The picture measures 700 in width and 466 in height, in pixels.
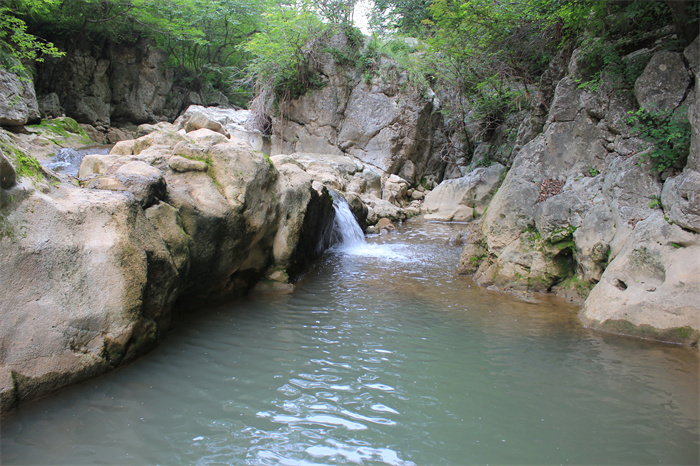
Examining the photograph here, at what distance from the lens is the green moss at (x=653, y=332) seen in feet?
14.4

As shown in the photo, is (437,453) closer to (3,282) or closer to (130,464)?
(130,464)

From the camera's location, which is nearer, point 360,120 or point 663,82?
point 663,82

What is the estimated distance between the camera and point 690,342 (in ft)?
Result: 14.3

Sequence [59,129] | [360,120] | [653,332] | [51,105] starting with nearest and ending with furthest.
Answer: [653,332] < [59,129] < [51,105] < [360,120]

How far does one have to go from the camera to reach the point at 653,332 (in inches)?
180

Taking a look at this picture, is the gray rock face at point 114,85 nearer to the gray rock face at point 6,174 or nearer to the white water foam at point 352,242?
the white water foam at point 352,242

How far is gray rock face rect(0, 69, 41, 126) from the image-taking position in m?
14.9

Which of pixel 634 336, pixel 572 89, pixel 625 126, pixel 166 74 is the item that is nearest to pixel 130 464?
pixel 634 336

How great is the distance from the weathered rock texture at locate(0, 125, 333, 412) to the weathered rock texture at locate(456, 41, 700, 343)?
15.4ft

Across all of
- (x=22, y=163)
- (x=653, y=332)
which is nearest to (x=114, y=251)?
(x=22, y=163)

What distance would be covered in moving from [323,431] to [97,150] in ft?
54.5

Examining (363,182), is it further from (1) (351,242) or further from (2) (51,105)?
(2) (51,105)

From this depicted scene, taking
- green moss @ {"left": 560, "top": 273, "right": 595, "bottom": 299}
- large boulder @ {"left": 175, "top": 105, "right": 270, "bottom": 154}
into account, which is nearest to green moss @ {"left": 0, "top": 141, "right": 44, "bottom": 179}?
green moss @ {"left": 560, "top": 273, "right": 595, "bottom": 299}

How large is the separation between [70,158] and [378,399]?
15.9 m
